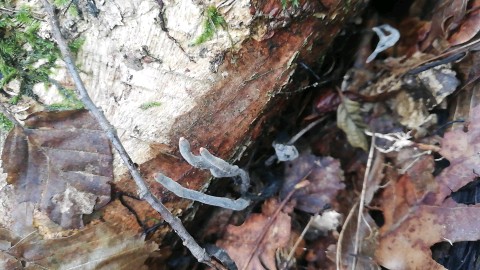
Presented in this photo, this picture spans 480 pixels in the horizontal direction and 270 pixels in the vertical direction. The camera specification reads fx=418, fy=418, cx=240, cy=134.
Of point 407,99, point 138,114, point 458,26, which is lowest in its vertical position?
point 407,99

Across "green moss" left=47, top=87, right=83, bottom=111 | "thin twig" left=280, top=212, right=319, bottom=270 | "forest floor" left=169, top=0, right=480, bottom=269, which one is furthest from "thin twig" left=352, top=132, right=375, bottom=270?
"green moss" left=47, top=87, right=83, bottom=111

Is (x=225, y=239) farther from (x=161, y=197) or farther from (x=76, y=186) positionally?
(x=76, y=186)

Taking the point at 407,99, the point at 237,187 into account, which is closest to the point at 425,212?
the point at 407,99

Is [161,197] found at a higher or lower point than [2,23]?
lower

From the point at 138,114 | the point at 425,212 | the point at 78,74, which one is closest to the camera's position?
the point at 78,74

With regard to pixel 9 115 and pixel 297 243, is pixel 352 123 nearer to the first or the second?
pixel 297 243

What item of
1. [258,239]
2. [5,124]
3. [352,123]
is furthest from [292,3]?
Answer: [5,124]
